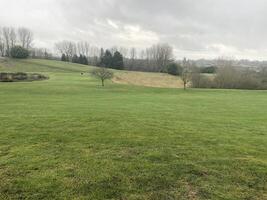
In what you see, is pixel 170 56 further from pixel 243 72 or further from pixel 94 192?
pixel 94 192

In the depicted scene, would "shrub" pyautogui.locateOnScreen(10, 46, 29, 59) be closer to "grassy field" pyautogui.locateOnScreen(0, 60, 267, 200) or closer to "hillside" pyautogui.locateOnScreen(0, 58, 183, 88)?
"hillside" pyautogui.locateOnScreen(0, 58, 183, 88)

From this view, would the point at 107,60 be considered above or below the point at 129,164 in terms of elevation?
above

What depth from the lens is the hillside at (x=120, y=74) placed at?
196 feet

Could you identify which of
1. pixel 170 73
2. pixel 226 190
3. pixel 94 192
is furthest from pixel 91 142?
pixel 170 73

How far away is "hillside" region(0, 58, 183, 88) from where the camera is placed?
59.6m

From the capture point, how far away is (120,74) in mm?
67812

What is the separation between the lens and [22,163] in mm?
5742

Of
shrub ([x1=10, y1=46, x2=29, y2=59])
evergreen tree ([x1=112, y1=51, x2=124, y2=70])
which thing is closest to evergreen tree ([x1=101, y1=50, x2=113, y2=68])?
evergreen tree ([x1=112, y1=51, x2=124, y2=70])

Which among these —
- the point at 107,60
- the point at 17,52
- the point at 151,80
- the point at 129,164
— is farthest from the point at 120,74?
the point at 129,164

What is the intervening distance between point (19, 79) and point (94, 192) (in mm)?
49190

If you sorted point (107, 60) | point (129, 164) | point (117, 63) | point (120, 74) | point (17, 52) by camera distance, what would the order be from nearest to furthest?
point (129, 164)
point (120, 74)
point (17, 52)
point (117, 63)
point (107, 60)

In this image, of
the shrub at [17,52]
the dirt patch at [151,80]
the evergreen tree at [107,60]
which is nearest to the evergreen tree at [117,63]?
the evergreen tree at [107,60]

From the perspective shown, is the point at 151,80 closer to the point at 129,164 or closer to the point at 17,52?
the point at 17,52

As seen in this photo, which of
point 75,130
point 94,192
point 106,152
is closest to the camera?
point 94,192
